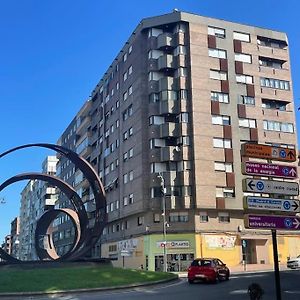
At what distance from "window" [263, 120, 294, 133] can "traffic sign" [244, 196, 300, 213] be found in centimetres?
4945

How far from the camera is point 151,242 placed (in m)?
54.1

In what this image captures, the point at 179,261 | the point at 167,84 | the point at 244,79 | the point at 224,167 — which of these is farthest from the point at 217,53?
the point at 179,261

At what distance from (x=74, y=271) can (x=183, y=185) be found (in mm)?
28525

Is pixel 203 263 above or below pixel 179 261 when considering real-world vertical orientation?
below

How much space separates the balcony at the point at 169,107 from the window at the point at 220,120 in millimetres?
4490

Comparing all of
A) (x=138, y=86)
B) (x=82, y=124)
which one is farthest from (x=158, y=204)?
(x=82, y=124)

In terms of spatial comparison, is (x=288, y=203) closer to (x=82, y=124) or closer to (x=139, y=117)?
(x=139, y=117)

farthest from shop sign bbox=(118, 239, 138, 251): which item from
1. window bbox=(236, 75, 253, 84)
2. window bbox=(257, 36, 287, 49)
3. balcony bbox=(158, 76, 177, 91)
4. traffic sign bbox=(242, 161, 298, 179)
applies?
traffic sign bbox=(242, 161, 298, 179)

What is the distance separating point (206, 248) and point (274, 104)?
2159 cm

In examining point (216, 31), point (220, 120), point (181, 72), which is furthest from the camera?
point (216, 31)

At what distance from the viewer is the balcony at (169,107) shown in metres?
56.8

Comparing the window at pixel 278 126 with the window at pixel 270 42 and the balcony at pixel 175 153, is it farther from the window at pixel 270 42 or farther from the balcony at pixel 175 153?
the balcony at pixel 175 153

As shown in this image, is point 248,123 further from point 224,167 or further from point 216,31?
point 216,31

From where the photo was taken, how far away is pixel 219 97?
58344 millimetres
